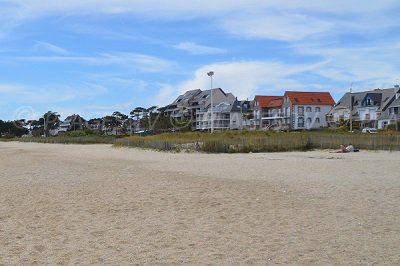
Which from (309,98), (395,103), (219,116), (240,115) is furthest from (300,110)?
(395,103)

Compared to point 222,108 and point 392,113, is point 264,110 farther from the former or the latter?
point 392,113

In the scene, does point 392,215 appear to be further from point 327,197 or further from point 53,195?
point 53,195

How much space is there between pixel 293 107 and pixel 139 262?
258ft

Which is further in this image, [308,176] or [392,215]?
[308,176]

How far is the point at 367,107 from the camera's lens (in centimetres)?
7031

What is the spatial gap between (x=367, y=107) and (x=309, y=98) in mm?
14427

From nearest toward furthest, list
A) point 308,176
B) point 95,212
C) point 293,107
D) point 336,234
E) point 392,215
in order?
point 336,234
point 392,215
point 95,212
point 308,176
point 293,107

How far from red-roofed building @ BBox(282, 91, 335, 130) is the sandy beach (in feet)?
226

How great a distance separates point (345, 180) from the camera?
47.4ft

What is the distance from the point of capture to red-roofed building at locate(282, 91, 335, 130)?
271 ft

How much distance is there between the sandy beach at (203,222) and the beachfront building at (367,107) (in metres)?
56.1

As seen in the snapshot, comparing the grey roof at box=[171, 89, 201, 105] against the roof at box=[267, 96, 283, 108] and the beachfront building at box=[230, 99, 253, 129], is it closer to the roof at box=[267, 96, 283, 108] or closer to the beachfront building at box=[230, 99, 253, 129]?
the beachfront building at box=[230, 99, 253, 129]

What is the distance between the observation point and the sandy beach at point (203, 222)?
6.23 meters

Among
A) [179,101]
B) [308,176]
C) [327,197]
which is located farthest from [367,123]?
[327,197]
